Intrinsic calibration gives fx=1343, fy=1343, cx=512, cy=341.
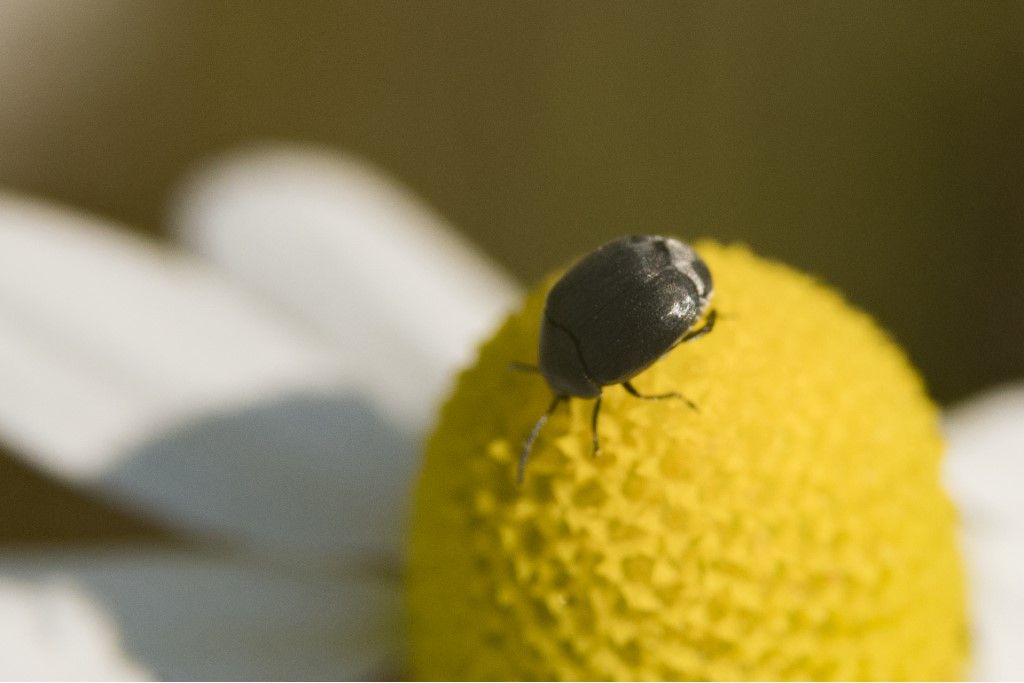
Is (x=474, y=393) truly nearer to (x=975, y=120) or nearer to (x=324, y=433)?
(x=324, y=433)

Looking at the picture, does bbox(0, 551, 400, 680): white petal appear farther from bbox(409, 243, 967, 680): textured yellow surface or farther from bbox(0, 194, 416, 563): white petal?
bbox(409, 243, 967, 680): textured yellow surface

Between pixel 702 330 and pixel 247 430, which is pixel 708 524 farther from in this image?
pixel 247 430

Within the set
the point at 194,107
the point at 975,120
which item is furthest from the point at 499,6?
the point at 975,120

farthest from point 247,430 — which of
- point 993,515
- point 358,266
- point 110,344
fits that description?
point 993,515

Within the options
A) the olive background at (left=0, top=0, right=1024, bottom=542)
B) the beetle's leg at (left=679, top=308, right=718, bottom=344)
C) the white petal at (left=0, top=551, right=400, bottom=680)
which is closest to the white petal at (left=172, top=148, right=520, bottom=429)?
the white petal at (left=0, top=551, right=400, bottom=680)

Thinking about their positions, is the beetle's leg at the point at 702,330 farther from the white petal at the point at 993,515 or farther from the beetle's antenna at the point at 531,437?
the white petal at the point at 993,515

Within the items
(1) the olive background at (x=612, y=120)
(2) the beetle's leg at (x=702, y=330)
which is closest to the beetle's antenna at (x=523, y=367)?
(2) the beetle's leg at (x=702, y=330)
